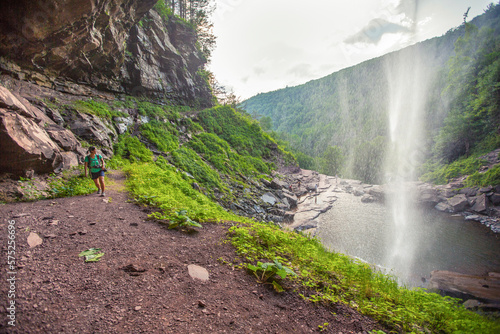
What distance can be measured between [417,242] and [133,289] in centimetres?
2012

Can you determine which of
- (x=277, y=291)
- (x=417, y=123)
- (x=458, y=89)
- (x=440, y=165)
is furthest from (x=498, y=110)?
(x=277, y=291)

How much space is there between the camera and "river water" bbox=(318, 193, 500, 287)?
12070 millimetres

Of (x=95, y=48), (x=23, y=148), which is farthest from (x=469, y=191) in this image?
(x=95, y=48)

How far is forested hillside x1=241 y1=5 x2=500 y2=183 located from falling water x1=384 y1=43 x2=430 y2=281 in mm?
1662

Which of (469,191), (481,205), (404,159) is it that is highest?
(404,159)

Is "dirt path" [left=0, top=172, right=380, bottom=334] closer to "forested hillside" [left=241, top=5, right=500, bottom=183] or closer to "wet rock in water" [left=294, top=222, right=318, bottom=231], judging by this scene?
"wet rock in water" [left=294, top=222, right=318, bottom=231]

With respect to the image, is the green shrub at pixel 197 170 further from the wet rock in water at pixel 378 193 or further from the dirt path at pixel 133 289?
the wet rock in water at pixel 378 193

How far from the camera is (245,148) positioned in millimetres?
28172

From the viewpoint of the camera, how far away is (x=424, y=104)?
70688 millimetres

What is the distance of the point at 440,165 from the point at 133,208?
54.5 meters

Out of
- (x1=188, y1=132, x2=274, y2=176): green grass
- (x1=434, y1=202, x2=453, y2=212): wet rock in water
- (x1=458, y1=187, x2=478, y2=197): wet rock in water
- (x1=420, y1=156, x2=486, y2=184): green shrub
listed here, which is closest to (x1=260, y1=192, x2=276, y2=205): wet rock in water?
(x1=188, y1=132, x2=274, y2=176): green grass

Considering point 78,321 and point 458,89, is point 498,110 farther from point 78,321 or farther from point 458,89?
point 78,321

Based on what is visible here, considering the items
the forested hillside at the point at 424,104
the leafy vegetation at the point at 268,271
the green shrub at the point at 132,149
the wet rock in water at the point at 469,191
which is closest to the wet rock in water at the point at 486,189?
the wet rock in water at the point at 469,191

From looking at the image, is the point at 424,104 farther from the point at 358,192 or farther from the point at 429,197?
the point at 358,192
